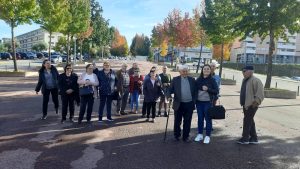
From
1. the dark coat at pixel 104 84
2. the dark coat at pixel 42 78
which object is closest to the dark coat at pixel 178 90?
the dark coat at pixel 104 84

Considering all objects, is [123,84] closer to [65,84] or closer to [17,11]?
[65,84]

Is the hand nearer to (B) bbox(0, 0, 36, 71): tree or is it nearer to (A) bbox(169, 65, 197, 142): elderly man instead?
(A) bbox(169, 65, 197, 142): elderly man

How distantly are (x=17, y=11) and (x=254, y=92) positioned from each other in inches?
899

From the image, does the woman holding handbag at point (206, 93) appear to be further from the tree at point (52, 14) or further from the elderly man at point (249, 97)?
the tree at point (52, 14)

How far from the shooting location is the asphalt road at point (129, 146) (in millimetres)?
6535

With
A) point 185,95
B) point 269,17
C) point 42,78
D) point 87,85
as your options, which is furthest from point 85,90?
point 269,17

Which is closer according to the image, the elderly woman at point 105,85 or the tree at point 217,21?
the elderly woman at point 105,85

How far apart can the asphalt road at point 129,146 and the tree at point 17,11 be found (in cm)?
1681

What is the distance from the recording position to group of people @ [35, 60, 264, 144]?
826 centimetres

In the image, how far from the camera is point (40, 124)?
9852mm

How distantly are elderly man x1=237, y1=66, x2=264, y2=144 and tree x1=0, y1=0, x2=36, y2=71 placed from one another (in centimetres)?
2204

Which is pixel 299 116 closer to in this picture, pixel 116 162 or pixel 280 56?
pixel 116 162

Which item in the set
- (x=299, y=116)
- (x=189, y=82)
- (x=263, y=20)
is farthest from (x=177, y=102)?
(x=263, y=20)

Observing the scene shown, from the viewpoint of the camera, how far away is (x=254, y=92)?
26.8 feet
